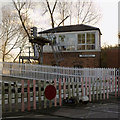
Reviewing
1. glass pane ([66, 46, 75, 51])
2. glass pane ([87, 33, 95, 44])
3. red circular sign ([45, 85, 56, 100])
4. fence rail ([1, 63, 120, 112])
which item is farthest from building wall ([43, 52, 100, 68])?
red circular sign ([45, 85, 56, 100])

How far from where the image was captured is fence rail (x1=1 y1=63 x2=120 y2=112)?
6.88 meters

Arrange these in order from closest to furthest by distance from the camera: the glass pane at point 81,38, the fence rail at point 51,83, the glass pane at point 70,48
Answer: the fence rail at point 51,83
the glass pane at point 81,38
the glass pane at point 70,48

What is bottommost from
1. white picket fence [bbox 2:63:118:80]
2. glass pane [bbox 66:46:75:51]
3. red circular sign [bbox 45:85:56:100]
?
red circular sign [bbox 45:85:56:100]

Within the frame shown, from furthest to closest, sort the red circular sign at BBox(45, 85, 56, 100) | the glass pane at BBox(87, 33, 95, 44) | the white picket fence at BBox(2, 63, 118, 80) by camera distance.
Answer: the glass pane at BBox(87, 33, 95, 44), the white picket fence at BBox(2, 63, 118, 80), the red circular sign at BBox(45, 85, 56, 100)

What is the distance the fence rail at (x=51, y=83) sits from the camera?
22.6 ft

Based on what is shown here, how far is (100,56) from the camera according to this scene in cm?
1953

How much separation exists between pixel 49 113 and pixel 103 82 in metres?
5.22

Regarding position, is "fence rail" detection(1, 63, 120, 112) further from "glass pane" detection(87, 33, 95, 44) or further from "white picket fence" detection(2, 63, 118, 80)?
"glass pane" detection(87, 33, 95, 44)

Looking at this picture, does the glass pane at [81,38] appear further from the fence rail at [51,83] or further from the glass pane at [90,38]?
the fence rail at [51,83]

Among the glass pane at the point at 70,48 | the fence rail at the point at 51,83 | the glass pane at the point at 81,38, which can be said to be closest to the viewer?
the fence rail at the point at 51,83

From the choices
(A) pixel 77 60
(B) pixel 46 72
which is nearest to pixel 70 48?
(A) pixel 77 60

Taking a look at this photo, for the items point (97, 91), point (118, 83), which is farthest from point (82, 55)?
point (97, 91)

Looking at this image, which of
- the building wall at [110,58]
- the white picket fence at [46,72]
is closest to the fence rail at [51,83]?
the white picket fence at [46,72]

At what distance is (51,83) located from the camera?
25.6 feet
